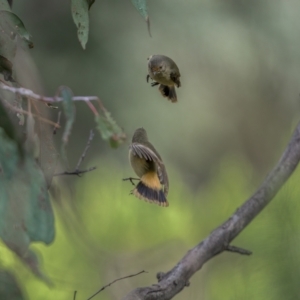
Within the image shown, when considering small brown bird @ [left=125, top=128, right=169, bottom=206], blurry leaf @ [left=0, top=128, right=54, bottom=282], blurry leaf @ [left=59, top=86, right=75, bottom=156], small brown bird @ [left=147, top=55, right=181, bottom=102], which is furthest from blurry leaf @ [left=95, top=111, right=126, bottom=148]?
small brown bird @ [left=147, top=55, right=181, bottom=102]

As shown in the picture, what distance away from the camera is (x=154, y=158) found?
1168 millimetres

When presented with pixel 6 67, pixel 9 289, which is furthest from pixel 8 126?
pixel 9 289

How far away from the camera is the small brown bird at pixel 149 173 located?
117cm

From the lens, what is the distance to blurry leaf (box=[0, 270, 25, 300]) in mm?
928

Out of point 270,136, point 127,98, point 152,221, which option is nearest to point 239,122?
point 270,136

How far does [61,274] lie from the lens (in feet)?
7.74

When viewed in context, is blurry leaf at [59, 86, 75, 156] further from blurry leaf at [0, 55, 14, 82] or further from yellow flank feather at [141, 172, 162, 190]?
yellow flank feather at [141, 172, 162, 190]

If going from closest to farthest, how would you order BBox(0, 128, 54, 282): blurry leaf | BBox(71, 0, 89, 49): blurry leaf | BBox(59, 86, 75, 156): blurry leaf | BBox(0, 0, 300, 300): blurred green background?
BBox(59, 86, 75, 156): blurry leaf < BBox(0, 128, 54, 282): blurry leaf < BBox(71, 0, 89, 49): blurry leaf < BBox(0, 0, 300, 300): blurred green background

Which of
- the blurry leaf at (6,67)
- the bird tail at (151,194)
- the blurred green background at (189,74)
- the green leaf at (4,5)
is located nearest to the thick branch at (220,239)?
the bird tail at (151,194)

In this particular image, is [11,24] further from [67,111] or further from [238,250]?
[238,250]

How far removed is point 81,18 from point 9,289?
514 millimetres

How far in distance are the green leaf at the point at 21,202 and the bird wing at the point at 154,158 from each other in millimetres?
245

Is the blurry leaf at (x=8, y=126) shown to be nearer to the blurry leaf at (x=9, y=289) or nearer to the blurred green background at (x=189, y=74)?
the blurry leaf at (x=9, y=289)

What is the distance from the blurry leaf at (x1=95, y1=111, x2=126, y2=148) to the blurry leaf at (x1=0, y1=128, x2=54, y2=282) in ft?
0.63
